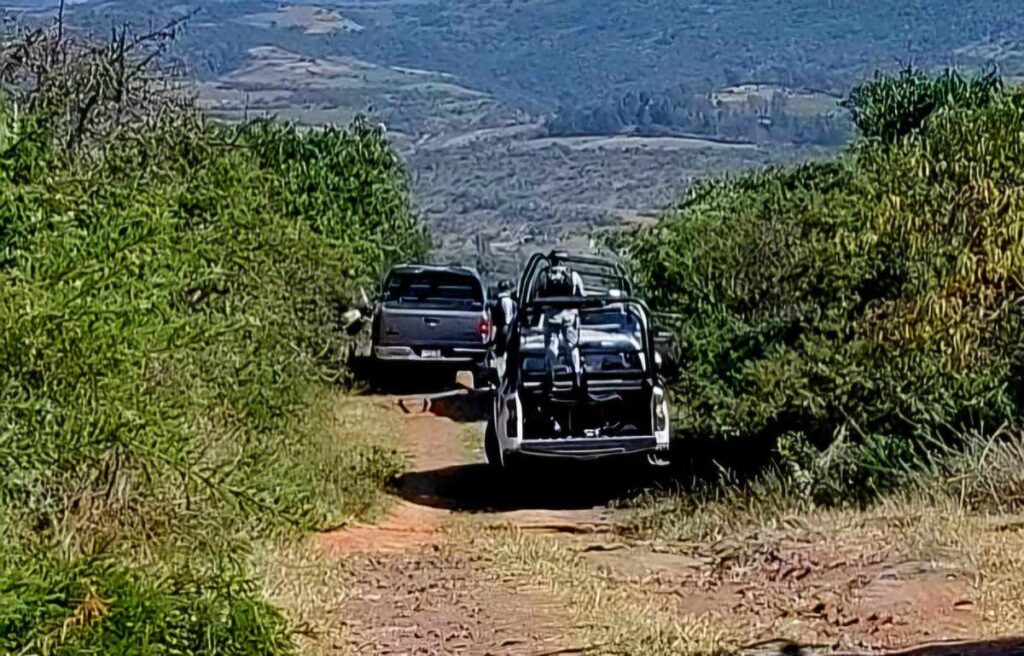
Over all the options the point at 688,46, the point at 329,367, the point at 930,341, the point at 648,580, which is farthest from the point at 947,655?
the point at 688,46

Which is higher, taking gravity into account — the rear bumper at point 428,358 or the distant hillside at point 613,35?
Result: the distant hillside at point 613,35

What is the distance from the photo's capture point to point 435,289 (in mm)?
25000

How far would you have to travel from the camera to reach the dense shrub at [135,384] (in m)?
6.15

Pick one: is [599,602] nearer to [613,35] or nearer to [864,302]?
[864,302]

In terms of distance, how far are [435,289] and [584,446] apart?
10333 millimetres

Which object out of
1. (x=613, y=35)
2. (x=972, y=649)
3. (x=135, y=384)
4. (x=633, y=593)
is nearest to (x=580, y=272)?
(x=633, y=593)

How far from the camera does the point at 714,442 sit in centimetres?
1708

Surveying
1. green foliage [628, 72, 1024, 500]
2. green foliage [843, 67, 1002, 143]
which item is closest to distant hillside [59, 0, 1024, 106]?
green foliage [843, 67, 1002, 143]

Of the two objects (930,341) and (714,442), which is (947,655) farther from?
(714,442)

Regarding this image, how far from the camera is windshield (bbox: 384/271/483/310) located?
80.5 ft

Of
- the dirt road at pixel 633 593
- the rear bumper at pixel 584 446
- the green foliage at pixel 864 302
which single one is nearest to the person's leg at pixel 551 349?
the rear bumper at pixel 584 446

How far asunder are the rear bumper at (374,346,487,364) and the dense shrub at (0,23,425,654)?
7086 mm

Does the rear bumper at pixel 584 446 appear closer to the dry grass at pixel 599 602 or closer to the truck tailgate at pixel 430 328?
the dry grass at pixel 599 602

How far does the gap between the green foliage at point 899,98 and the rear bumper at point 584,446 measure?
Answer: 1249 centimetres
